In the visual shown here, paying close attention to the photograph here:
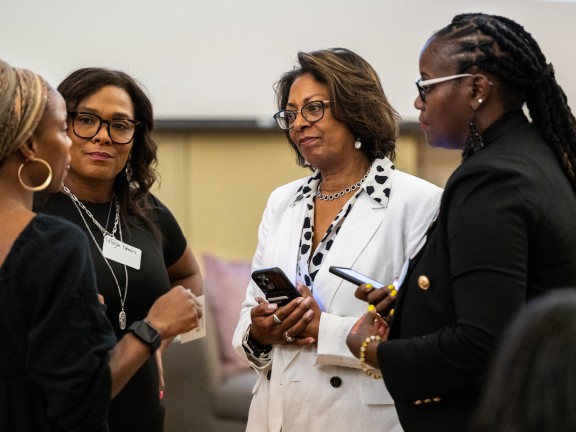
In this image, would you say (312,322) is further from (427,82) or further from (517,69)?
(517,69)

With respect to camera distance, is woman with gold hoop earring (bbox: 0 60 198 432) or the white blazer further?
the white blazer

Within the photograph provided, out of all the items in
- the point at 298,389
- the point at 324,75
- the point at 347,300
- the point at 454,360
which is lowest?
the point at 298,389

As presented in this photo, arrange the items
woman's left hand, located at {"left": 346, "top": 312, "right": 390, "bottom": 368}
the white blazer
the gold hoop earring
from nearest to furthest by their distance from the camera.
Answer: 1. the gold hoop earring
2. woman's left hand, located at {"left": 346, "top": 312, "right": 390, "bottom": 368}
3. the white blazer

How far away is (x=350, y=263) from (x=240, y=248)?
2165 millimetres

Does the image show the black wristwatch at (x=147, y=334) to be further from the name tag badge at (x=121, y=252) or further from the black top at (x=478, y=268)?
the name tag badge at (x=121, y=252)

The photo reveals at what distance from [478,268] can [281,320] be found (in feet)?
2.78

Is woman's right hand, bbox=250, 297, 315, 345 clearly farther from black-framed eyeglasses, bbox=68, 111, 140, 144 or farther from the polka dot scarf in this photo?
black-framed eyeglasses, bbox=68, 111, 140, 144

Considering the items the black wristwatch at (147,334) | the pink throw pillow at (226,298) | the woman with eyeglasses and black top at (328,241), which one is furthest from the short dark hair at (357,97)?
the pink throw pillow at (226,298)

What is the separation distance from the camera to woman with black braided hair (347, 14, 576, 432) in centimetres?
166

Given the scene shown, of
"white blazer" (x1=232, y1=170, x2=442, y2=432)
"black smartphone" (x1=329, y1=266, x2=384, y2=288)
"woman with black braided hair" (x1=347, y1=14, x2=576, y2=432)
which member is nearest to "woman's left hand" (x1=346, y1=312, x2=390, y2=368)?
"woman with black braided hair" (x1=347, y1=14, x2=576, y2=432)

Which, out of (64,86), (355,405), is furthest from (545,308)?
(64,86)

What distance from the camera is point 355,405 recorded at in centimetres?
232

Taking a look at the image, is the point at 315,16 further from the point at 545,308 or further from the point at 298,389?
the point at 545,308

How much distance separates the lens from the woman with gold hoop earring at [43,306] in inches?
61.2
